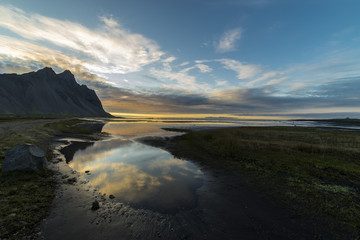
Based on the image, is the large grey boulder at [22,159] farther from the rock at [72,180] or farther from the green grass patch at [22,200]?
the rock at [72,180]

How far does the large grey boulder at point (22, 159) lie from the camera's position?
497 inches

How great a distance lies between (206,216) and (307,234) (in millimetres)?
5377

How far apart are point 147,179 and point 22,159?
36.7 feet

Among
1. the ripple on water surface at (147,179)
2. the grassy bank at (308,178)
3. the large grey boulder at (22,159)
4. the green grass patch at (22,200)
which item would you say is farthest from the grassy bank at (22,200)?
the grassy bank at (308,178)

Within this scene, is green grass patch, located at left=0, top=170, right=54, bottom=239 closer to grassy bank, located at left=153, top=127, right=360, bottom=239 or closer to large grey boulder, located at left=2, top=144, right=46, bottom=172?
large grey boulder, located at left=2, top=144, right=46, bottom=172

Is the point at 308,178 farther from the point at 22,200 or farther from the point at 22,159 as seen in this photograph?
the point at 22,159

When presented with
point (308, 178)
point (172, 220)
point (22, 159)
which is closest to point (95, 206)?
point (172, 220)

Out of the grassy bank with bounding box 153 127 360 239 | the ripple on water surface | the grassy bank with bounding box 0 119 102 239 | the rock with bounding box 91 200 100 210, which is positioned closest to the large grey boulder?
the grassy bank with bounding box 0 119 102 239

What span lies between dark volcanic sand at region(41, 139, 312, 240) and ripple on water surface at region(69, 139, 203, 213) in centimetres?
97

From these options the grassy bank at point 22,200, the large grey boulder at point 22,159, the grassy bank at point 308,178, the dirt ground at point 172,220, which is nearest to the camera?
the grassy bank at point 22,200

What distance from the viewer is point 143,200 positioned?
11328 mm

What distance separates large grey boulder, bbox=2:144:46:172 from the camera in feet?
41.4

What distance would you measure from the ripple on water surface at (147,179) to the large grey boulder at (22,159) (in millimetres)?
4423

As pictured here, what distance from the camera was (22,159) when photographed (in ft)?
42.8
